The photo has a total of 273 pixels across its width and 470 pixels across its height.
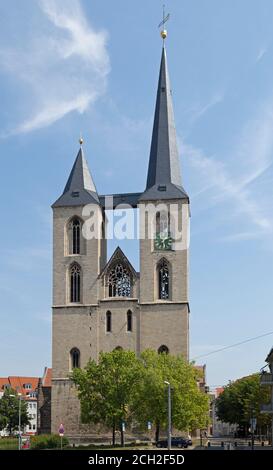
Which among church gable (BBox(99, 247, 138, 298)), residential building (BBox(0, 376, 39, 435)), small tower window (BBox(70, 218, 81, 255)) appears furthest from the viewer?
residential building (BBox(0, 376, 39, 435))

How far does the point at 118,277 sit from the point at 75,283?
4.69 m

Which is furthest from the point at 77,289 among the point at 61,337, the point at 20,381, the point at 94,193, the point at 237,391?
the point at 20,381

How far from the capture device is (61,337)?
3231 inches

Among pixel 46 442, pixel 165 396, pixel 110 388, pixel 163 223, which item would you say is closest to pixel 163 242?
pixel 163 223

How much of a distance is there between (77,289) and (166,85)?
960 inches

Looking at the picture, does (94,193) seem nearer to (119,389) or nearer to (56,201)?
(56,201)

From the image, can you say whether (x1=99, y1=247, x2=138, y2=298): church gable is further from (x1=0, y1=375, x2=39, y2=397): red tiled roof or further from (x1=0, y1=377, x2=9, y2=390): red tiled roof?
(x1=0, y1=377, x2=9, y2=390): red tiled roof

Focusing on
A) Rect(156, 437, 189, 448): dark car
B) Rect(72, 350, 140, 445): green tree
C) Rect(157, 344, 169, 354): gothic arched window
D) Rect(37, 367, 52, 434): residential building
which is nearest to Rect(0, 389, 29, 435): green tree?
Rect(37, 367, 52, 434): residential building

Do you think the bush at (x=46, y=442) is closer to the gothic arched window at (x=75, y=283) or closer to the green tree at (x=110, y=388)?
the green tree at (x=110, y=388)

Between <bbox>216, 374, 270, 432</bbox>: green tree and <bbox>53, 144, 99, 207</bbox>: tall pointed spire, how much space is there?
27.0m

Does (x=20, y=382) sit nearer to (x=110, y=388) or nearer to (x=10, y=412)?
(x=10, y=412)

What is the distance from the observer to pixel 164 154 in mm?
84688

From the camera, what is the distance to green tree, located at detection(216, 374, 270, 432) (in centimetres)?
8281

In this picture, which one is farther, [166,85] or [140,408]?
[166,85]
